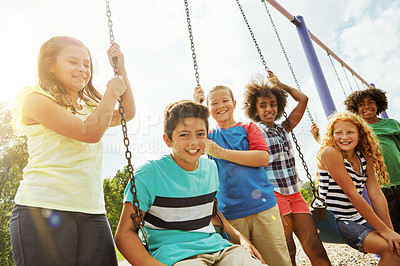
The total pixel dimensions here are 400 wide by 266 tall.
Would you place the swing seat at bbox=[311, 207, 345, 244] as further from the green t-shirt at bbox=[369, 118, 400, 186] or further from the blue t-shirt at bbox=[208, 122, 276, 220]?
the green t-shirt at bbox=[369, 118, 400, 186]

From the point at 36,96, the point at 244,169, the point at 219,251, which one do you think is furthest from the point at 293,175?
the point at 36,96

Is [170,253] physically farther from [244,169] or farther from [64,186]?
[244,169]

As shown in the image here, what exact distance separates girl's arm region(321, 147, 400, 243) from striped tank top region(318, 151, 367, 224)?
0.13 meters

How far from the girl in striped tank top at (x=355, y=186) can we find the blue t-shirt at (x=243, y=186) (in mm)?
674

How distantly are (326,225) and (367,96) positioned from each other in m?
2.56

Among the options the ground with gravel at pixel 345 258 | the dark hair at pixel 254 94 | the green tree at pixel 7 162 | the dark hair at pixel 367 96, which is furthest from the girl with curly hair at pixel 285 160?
the green tree at pixel 7 162

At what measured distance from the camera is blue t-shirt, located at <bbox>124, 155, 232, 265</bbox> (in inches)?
66.6

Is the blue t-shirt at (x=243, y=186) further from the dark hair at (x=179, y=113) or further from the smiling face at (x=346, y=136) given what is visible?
the smiling face at (x=346, y=136)

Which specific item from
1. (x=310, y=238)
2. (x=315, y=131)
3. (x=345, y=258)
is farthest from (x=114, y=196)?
(x=310, y=238)

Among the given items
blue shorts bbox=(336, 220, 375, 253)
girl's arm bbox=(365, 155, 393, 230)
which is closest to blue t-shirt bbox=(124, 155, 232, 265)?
blue shorts bbox=(336, 220, 375, 253)

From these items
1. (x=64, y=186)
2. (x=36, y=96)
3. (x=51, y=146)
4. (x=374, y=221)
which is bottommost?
(x=374, y=221)

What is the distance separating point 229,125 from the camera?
2883mm

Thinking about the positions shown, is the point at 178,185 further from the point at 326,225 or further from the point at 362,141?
the point at 362,141

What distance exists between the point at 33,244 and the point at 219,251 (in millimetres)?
1027
